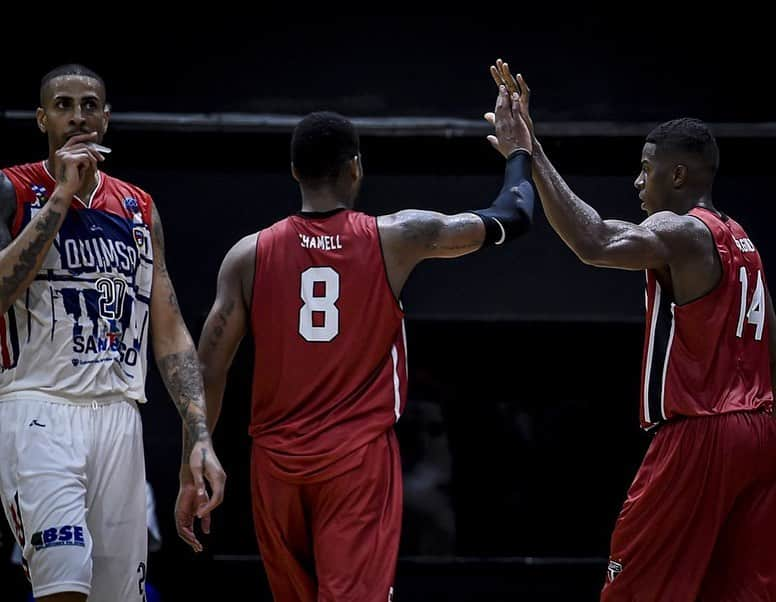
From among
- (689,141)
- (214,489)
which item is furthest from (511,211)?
(214,489)

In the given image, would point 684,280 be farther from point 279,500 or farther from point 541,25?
point 541,25

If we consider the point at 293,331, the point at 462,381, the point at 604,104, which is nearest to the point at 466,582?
the point at 462,381

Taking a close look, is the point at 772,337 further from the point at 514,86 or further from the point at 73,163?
the point at 73,163

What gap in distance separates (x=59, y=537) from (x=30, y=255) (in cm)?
93

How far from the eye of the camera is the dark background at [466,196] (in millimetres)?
8453

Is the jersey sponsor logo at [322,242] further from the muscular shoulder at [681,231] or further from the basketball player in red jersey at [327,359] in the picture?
the muscular shoulder at [681,231]

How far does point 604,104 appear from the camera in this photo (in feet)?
28.2

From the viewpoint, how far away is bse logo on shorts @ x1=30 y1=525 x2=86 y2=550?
14.1 ft

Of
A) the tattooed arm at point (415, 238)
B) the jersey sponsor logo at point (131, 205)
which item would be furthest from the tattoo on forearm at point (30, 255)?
the tattooed arm at point (415, 238)

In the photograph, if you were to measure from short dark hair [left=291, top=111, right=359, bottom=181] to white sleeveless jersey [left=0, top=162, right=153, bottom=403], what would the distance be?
0.67 m

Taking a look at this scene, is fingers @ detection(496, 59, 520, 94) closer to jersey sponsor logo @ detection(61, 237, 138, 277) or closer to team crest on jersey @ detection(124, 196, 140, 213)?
team crest on jersey @ detection(124, 196, 140, 213)

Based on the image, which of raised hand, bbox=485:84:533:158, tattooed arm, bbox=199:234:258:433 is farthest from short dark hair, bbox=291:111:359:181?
raised hand, bbox=485:84:533:158

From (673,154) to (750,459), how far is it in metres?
1.24

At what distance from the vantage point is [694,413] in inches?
193
